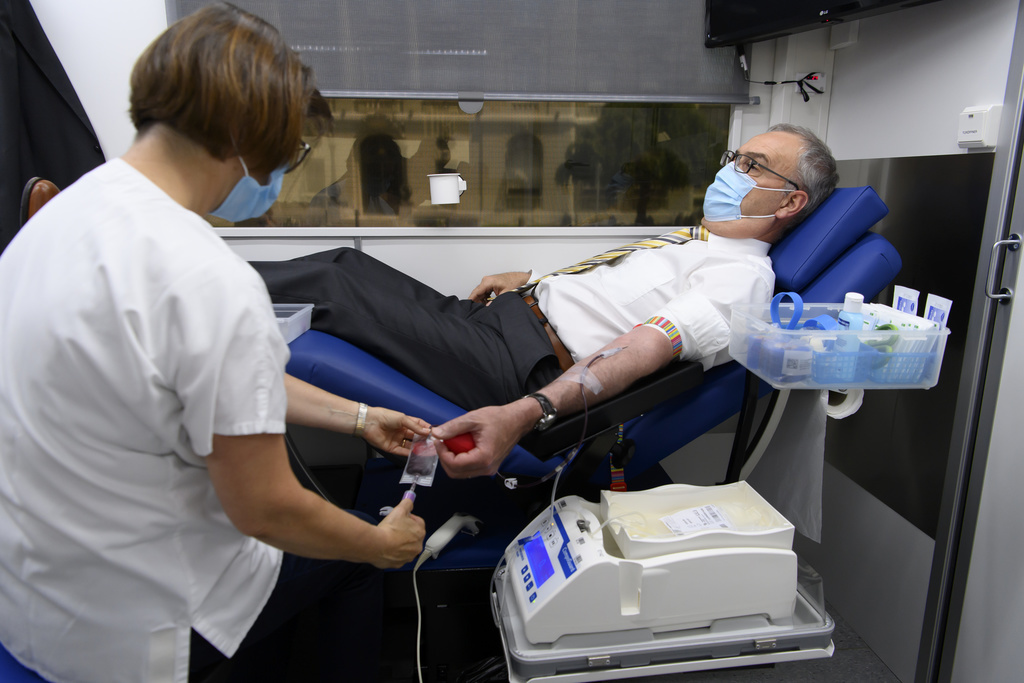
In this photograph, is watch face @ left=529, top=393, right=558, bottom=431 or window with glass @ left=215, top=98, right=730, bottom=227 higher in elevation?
window with glass @ left=215, top=98, right=730, bottom=227

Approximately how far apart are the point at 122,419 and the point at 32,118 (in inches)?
68.4

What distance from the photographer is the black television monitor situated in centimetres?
163

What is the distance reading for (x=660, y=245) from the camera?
1.97 metres

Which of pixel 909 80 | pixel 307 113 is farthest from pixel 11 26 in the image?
pixel 909 80

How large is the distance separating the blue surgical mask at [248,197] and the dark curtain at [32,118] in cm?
138

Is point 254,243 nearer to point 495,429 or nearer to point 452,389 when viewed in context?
point 452,389

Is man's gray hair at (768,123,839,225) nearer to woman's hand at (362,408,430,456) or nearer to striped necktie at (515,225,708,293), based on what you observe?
striped necktie at (515,225,708,293)

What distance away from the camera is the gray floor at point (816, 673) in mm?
1655

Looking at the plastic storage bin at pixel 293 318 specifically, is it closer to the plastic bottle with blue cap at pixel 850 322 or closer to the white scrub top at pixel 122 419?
the white scrub top at pixel 122 419

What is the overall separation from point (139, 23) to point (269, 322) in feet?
6.06

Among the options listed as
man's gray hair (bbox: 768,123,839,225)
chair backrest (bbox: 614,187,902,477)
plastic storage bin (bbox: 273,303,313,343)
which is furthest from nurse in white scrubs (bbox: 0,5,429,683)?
man's gray hair (bbox: 768,123,839,225)

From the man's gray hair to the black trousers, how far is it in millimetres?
853

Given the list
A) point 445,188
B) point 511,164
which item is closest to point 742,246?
point 511,164

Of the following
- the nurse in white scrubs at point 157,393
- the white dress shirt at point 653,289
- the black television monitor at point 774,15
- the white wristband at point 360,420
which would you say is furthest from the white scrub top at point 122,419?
the black television monitor at point 774,15
